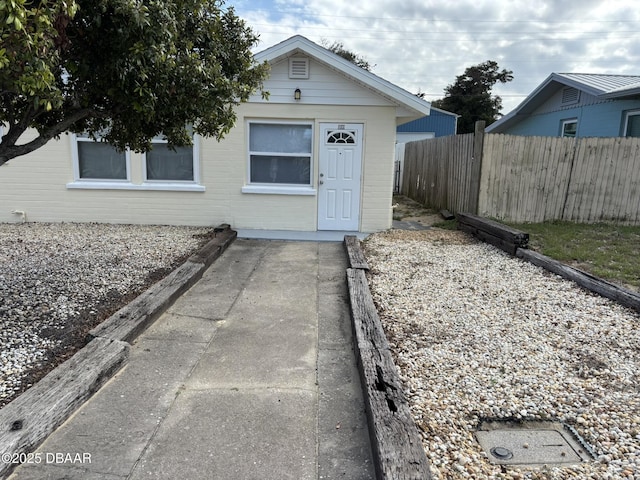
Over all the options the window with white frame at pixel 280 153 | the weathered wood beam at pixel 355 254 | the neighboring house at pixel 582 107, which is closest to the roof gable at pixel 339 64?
the window with white frame at pixel 280 153

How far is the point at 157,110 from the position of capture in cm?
407

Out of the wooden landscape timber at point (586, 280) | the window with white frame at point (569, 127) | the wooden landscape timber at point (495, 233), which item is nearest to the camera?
the wooden landscape timber at point (586, 280)

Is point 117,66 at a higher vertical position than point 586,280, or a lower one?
higher

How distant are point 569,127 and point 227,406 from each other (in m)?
14.2

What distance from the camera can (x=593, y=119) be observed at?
12.0m

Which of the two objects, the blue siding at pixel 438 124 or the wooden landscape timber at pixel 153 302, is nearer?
the wooden landscape timber at pixel 153 302

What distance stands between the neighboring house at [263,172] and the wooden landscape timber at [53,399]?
17.9 ft

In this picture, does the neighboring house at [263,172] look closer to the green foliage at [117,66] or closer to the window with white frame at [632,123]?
the green foliage at [117,66]

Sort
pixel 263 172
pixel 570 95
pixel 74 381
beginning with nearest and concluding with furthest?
pixel 74 381 → pixel 263 172 → pixel 570 95

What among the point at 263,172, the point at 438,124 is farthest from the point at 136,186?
the point at 438,124

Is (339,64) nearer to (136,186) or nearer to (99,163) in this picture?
(136,186)

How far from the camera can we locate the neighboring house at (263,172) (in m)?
8.49

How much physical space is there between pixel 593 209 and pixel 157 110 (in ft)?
31.2

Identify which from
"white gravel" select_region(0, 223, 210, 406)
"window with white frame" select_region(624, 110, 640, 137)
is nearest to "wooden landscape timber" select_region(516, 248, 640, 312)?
"white gravel" select_region(0, 223, 210, 406)
